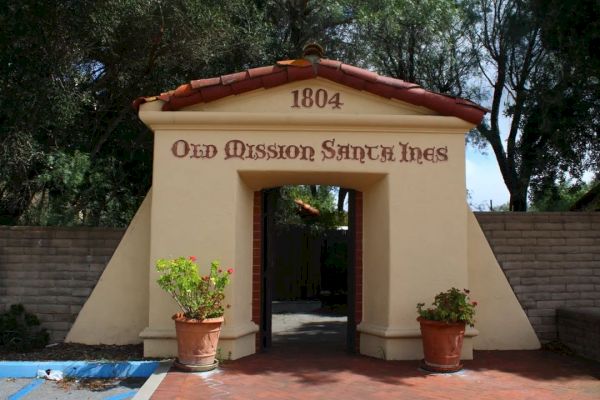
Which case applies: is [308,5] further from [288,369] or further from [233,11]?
[288,369]

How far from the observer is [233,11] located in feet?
36.0

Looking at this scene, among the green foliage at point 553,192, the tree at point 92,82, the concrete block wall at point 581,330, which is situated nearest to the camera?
→ the concrete block wall at point 581,330

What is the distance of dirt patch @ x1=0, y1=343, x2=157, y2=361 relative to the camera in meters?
7.24

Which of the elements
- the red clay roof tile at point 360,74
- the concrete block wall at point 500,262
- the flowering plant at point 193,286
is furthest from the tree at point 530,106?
the flowering plant at point 193,286

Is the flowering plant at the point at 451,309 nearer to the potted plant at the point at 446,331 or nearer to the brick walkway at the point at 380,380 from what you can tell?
the potted plant at the point at 446,331

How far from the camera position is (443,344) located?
22.1 feet

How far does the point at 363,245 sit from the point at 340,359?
64.3 inches

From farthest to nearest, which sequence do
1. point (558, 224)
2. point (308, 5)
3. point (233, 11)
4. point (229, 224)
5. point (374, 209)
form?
point (308, 5), point (233, 11), point (558, 224), point (374, 209), point (229, 224)

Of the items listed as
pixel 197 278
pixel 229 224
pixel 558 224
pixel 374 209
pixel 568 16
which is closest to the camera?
pixel 197 278

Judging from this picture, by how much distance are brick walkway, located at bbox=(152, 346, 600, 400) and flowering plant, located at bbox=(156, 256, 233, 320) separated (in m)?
0.72

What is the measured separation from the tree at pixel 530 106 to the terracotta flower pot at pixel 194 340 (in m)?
7.59

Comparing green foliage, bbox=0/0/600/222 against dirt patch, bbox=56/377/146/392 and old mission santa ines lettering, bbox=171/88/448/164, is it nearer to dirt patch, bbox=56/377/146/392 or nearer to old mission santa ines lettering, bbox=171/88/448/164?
old mission santa ines lettering, bbox=171/88/448/164

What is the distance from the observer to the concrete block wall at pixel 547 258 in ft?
27.2

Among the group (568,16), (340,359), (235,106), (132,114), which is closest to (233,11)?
(132,114)
